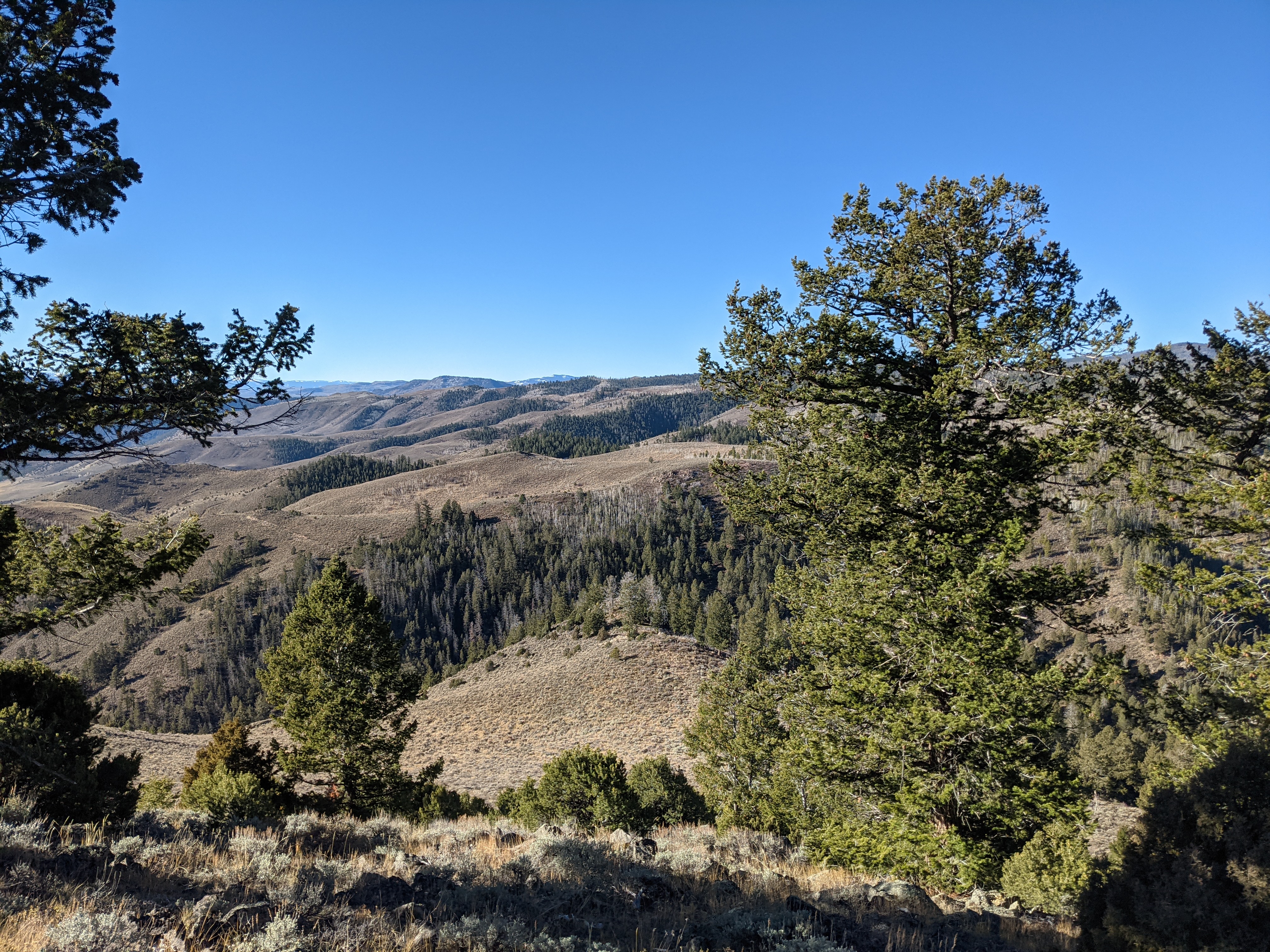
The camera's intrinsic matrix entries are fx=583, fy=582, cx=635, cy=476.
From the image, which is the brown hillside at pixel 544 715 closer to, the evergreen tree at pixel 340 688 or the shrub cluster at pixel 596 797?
the shrub cluster at pixel 596 797

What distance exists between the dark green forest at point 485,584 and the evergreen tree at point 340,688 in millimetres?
63740

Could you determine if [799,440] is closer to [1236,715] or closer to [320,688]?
[1236,715]

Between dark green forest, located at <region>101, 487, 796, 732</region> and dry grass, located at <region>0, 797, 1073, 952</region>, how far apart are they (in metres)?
75.2

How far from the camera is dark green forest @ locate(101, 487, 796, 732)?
107 metres

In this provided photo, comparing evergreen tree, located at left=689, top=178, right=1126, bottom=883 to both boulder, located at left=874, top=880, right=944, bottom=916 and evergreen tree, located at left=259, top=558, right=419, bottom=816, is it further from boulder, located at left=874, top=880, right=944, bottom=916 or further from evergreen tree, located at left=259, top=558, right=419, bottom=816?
evergreen tree, located at left=259, top=558, right=419, bottom=816

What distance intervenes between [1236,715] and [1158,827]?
16.8ft

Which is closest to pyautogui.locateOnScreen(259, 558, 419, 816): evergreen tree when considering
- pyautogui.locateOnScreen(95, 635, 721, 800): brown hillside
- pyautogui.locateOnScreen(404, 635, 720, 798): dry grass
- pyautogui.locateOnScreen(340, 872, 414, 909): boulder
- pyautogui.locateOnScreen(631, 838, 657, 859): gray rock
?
pyautogui.locateOnScreen(631, 838, 657, 859): gray rock

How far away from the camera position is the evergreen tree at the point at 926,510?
24.8 feet

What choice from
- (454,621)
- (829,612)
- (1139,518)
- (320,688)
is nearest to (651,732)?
(320,688)

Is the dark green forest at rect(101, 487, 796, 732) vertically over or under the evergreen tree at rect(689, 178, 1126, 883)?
under

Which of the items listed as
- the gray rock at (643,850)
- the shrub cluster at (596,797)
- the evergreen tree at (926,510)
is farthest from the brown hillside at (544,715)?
the evergreen tree at (926,510)

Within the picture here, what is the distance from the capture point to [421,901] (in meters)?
6.01

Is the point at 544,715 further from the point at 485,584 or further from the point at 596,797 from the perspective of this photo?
the point at 485,584

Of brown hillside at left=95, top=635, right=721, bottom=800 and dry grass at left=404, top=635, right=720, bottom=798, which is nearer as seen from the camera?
dry grass at left=404, top=635, right=720, bottom=798
